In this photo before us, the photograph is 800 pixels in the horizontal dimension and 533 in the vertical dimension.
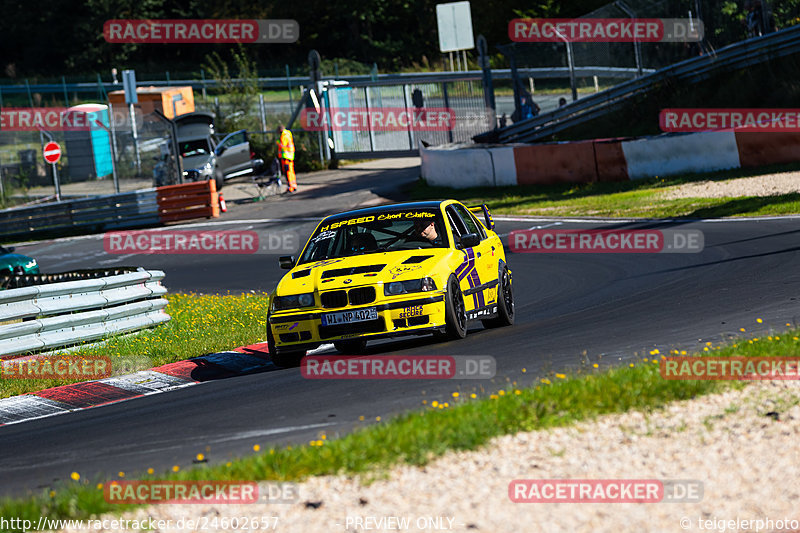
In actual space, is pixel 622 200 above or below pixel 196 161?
below

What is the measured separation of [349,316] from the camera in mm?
9789

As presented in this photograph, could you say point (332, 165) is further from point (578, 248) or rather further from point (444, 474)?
point (444, 474)

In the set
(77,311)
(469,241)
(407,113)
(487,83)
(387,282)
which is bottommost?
(77,311)

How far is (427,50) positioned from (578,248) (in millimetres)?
51136

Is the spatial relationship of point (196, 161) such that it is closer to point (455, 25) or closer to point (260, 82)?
point (455, 25)

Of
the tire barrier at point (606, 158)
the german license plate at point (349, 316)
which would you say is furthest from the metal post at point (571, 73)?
the german license plate at point (349, 316)

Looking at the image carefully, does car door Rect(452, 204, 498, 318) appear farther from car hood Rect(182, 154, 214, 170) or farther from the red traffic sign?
car hood Rect(182, 154, 214, 170)

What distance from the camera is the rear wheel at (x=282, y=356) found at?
33.8ft

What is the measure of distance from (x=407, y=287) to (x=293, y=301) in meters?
1.11

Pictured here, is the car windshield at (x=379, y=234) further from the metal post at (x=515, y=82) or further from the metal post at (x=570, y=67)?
the metal post at (x=515, y=82)

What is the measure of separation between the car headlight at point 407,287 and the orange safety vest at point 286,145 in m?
21.5

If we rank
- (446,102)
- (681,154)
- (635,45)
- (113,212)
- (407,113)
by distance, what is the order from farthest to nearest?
(407,113) < (446,102) < (113,212) < (635,45) < (681,154)

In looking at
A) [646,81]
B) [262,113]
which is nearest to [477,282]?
[646,81]

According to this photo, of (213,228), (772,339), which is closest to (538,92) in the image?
(213,228)
